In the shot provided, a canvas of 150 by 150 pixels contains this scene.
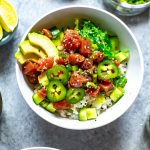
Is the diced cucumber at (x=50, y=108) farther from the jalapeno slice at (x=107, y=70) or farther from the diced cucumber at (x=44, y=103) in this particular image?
the jalapeno slice at (x=107, y=70)

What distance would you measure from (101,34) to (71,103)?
0.28 m

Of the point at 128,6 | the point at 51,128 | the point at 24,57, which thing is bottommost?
the point at 51,128

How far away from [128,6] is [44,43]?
0.38m

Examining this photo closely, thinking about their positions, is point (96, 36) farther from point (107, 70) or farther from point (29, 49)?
point (29, 49)

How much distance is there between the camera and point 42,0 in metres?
1.69

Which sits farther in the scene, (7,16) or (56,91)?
(7,16)

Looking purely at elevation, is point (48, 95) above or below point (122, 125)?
above

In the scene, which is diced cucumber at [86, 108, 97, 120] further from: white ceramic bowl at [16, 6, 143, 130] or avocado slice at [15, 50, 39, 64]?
avocado slice at [15, 50, 39, 64]

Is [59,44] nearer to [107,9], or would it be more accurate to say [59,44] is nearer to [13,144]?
[107,9]

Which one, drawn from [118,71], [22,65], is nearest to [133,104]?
[118,71]

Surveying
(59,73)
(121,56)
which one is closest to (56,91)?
(59,73)

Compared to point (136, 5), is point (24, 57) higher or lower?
lower

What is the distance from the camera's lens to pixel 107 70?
58.2 inches

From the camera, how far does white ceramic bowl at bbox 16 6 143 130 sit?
4.91 feet
